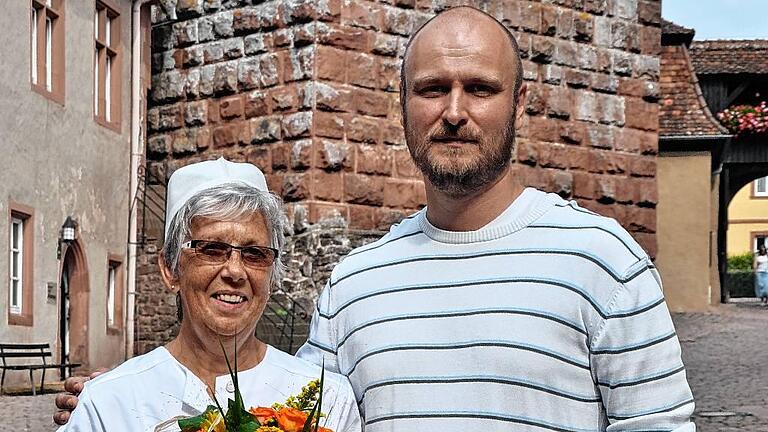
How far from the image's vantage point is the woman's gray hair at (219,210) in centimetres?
330

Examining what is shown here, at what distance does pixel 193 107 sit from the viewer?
16.4m

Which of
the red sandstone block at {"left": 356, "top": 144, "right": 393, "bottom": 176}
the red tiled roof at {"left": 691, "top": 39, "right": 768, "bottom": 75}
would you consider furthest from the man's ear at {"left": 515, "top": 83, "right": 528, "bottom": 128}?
the red tiled roof at {"left": 691, "top": 39, "right": 768, "bottom": 75}

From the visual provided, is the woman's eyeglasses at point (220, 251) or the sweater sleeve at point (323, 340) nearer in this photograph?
the woman's eyeglasses at point (220, 251)

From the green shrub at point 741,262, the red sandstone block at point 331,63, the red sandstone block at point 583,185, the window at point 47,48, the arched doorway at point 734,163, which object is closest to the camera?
the red sandstone block at point 331,63

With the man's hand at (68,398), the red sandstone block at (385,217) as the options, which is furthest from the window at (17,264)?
the man's hand at (68,398)

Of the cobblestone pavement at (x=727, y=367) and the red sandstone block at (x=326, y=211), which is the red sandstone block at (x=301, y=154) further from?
the cobblestone pavement at (x=727, y=367)

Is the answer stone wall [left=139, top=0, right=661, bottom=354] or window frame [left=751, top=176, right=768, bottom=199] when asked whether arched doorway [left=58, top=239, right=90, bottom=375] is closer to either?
stone wall [left=139, top=0, right=661, bottom=354]

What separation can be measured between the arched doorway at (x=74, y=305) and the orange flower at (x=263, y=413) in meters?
14.7

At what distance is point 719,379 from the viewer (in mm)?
14719

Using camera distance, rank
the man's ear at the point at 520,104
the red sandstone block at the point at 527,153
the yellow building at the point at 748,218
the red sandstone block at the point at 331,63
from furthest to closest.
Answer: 1. the yellow building at the point at 748,218
2. the red sandstone block at the point at 527,153
3. the red sandstone block at the point at 331,63
4. the man's ear at the point at 520,104

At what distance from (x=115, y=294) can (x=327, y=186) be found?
4.19 metres

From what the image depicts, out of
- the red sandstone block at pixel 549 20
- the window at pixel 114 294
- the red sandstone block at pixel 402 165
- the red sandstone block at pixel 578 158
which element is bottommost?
the window at pixel 114 294

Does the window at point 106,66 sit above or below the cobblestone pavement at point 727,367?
above

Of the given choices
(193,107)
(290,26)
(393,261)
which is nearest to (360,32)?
(290,26)
